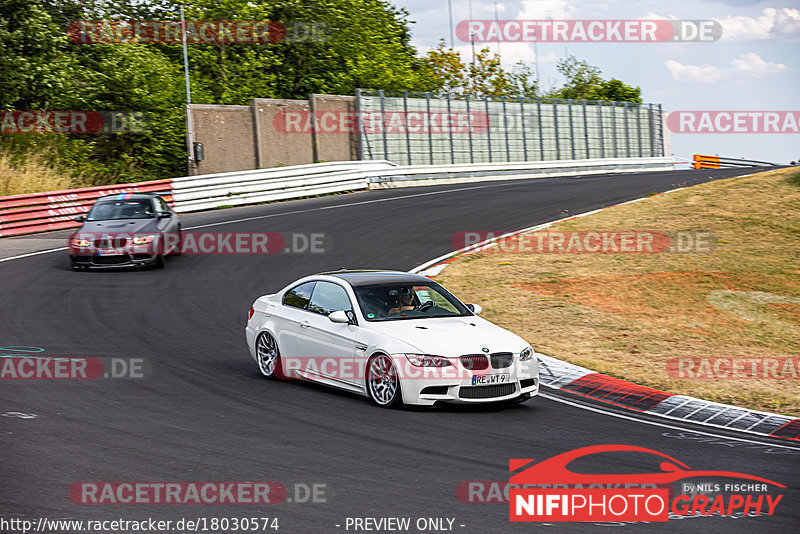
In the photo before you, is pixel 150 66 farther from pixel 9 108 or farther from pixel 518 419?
pixel 518 419

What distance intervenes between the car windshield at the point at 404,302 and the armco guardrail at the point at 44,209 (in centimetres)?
1615

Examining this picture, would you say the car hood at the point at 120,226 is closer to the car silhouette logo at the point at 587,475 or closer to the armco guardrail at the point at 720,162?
the car silhouette logo at the point at 587,475

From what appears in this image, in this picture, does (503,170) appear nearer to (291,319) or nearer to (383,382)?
(291,319)

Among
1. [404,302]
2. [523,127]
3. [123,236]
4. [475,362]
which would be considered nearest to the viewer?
[475,362]

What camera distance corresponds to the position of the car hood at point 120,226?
19.6 metres

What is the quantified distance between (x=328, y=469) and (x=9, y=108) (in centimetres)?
2955

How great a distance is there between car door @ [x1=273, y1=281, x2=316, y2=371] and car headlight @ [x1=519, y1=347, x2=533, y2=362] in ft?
9.08

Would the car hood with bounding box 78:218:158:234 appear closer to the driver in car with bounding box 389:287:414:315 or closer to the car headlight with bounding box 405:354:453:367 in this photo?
the driver in car with bounding box 389:287:414:315

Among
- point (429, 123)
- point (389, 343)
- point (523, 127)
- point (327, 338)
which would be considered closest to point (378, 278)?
point (327, 338)

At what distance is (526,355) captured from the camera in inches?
396

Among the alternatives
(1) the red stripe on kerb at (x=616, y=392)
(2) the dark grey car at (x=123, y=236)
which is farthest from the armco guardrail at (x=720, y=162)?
(1) the red stripe on kerb at (x=616, y=392)

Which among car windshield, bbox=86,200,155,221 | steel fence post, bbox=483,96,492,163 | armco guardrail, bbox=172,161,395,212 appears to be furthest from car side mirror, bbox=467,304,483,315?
steel fence post, bbox=483,96,492,163

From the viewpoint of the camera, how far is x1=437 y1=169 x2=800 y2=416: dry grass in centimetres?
1220

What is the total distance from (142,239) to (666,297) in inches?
427
